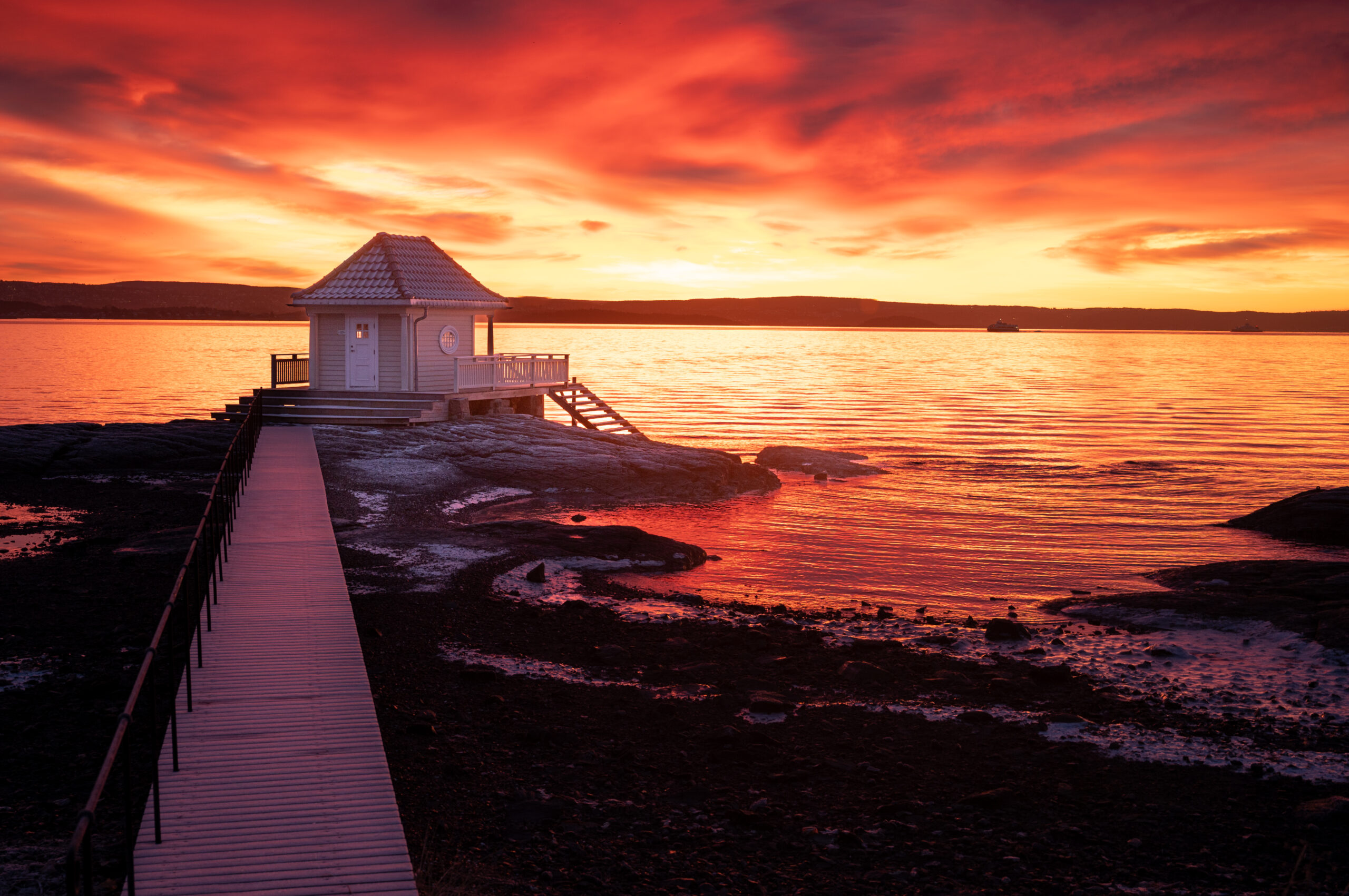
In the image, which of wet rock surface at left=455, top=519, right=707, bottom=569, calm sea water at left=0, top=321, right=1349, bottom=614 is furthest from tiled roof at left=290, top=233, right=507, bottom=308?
wet rock surface at left=455, top=519, right=707, bottom=569

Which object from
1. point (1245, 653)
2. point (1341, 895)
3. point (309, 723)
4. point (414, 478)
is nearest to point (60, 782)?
point (309, 723)

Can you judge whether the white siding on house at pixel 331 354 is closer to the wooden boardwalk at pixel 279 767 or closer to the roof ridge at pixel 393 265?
the roof ridge at pixel 393 265

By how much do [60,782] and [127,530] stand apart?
1068 cm

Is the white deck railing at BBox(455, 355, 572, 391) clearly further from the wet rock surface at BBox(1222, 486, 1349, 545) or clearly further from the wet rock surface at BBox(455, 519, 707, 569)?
the wet rock surface at BBox(1222, 486, 1349, 545)

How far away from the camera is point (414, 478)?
22203 millimetres

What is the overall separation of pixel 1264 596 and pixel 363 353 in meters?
24.0

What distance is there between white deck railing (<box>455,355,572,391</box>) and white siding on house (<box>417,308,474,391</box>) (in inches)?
16.9

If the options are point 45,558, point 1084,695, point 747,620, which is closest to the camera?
point 1084,695

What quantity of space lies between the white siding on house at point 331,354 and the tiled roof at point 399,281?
0.84 m

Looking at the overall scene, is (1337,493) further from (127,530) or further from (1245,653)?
(127,530)

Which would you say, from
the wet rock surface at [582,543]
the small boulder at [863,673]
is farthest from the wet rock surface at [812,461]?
the small boulder at [863,673]

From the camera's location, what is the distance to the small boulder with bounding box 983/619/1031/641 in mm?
12719

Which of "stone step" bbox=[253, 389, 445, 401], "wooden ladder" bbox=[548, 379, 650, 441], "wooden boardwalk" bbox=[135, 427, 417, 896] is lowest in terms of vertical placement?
"wooden boardwalk" bbox=[135, 427, 417, 896]

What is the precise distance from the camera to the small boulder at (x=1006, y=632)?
501 inches
